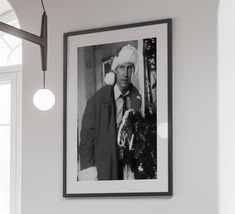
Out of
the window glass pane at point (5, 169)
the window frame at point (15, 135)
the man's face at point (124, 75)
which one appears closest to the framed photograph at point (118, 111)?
the man's face at point (124, 75)

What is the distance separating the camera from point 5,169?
4.25 m

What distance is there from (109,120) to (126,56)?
0.39 metres

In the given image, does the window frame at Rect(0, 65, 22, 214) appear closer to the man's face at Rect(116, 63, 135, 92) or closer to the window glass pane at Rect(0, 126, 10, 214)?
the window glass pane at Rect(0, 126, 10, 214)

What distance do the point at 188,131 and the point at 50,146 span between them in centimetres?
92

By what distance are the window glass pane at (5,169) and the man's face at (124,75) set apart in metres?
1.11

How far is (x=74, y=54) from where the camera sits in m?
3.71

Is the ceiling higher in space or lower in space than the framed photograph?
higher

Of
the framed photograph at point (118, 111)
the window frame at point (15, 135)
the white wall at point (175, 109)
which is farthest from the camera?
the window frame at point (15, 135)

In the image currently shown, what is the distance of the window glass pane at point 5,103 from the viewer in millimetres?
4301

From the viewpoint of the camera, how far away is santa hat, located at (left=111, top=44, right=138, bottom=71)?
3525mm

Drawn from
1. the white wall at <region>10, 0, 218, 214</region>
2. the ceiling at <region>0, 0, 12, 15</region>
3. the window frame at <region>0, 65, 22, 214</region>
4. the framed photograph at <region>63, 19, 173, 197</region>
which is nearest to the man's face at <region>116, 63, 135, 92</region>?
the framed photograph at <region>63, 19, 173, 197</region>

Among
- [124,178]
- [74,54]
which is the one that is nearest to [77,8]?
[74,54]

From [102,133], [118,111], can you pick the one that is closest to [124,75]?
[118,111]

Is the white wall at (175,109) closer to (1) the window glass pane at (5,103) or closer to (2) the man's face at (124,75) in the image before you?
(2) the man's face at (124,75)
